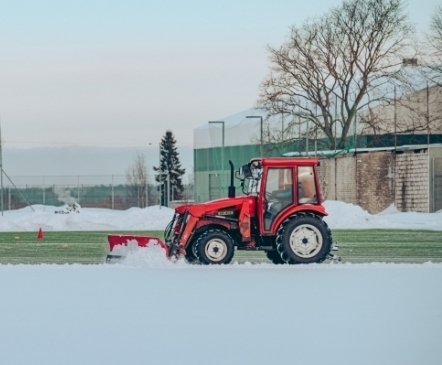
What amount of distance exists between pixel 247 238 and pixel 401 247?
29.7 ft

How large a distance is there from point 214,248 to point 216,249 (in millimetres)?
41

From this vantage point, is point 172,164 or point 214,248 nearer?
point 214,248

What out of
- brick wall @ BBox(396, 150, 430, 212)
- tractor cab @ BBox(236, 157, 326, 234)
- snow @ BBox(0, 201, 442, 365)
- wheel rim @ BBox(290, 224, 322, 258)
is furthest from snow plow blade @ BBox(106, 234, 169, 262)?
brick wall @ BBox(396, 150, 430, 212)

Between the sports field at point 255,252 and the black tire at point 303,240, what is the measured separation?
301 centimetres

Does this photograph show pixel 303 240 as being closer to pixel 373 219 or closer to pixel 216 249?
pixel 216 249

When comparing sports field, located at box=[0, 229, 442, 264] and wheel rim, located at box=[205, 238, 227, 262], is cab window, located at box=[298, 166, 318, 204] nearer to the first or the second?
wheel rim, located at box=[205, 238, 227, 262]

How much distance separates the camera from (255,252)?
2572 centimetres

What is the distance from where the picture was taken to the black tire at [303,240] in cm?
1828

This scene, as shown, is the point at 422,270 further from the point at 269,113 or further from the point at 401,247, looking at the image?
the point at 269,113

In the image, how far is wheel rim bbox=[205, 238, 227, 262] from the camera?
715 inches

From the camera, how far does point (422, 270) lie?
17516 mm

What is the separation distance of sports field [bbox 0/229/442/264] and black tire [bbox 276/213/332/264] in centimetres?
301

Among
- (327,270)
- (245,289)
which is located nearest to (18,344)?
(245,289)

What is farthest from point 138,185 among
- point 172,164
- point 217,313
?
point 217,313
